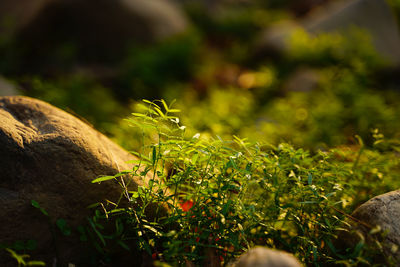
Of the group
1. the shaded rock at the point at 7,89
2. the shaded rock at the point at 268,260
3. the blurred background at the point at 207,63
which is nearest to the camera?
the shaded rock at the point at 268,260

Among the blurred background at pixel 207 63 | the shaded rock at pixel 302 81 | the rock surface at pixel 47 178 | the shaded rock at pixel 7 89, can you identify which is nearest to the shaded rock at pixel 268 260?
the rock surface at pixel 47 178

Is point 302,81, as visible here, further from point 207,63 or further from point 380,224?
point 380,224

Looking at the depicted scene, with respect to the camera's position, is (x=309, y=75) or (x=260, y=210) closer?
(x=260, y=210)

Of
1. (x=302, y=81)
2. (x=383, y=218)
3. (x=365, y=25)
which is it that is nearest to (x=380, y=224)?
(x=383, y=218)

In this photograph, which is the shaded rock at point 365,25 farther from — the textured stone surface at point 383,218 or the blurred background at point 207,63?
the textured stone surface at point 383,218

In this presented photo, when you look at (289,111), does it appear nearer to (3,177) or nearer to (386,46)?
(3,177)

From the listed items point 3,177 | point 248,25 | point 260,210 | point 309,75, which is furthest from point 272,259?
point 248,25

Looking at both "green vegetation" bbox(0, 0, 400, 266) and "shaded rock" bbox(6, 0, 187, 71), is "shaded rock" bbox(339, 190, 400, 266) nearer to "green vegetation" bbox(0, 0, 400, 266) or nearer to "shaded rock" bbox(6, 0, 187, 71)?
"green vegetation" bbox(0, 0, 400, 266)

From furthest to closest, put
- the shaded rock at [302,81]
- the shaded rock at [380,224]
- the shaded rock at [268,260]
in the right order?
the shaded rock at [302,81] → the shaded rock at [380,224] → the shaded rock at [268,260]
